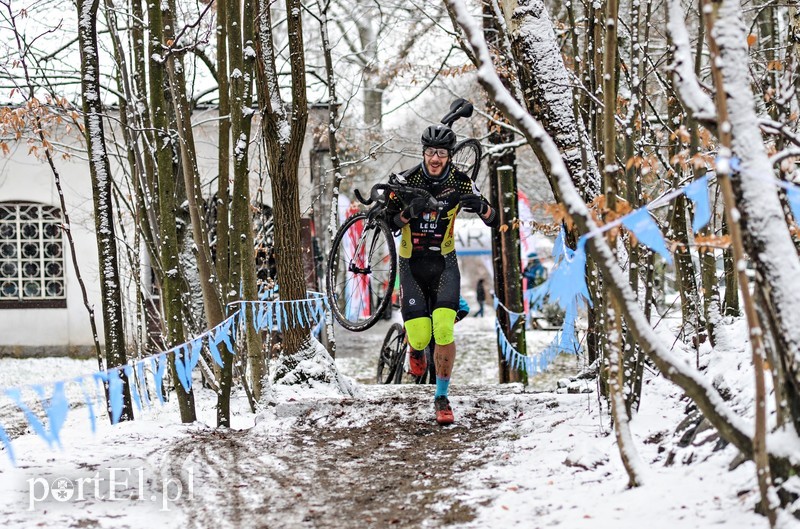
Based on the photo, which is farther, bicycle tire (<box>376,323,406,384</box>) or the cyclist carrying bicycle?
bicycle tire (<box>376,323,406,384</box>)

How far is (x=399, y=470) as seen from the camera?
4602 mm

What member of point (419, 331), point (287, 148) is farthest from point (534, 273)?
point (419, 331)

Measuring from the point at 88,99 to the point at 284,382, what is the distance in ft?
9.06

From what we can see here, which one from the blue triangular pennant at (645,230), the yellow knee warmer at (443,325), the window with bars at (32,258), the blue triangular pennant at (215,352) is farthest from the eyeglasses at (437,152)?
the window with bars at (32,258)

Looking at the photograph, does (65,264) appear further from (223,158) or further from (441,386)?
(441,386)

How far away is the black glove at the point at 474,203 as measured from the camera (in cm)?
603

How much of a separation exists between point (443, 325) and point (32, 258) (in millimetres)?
13002

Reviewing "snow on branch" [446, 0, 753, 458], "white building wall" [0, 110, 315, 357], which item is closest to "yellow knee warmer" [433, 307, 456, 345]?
"snow on branch" [446, 0, 753, 458]

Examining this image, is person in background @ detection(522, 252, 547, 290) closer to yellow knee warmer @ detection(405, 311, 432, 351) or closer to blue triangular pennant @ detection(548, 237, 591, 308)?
yellow knee warmer @ detection(405, 311, 432, 351)

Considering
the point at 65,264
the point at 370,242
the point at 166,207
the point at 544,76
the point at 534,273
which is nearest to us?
the point at 544,76

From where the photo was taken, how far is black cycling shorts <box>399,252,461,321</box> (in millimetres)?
6102

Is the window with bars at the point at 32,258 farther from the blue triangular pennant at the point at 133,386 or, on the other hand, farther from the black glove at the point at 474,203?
the black glove at the point at 474,203

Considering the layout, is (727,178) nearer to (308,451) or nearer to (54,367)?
(308,451)

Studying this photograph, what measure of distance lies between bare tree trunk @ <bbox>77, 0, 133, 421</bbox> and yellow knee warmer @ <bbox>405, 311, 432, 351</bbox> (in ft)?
7.13
